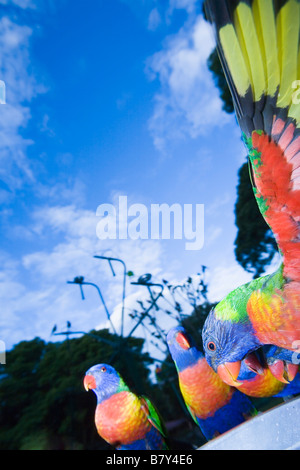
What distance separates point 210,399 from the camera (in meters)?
1.06

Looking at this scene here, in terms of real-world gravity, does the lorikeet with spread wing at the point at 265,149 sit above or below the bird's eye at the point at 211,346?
above

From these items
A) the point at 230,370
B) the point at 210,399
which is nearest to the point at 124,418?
the point at 210,399

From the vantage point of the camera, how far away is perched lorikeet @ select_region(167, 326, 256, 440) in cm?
106

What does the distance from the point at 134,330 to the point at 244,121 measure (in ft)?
7.30

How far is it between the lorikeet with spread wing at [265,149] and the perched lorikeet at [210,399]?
249 mm

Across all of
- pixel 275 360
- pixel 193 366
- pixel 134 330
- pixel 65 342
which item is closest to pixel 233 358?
pixel 275 360

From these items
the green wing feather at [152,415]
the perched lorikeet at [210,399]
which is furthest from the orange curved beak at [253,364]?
the green wing feather at [152,415]

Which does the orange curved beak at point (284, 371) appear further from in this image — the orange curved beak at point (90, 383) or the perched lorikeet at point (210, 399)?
the orange curved beak at point (90, 383)

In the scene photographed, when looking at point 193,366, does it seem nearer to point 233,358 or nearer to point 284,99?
point 233,358

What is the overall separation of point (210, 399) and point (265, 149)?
3.21ft

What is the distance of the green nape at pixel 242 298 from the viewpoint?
0.75m

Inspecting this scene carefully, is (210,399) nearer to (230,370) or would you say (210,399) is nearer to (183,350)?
(183,350)

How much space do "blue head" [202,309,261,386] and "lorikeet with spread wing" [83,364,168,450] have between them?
1.70 feet

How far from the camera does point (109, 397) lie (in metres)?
1.19
